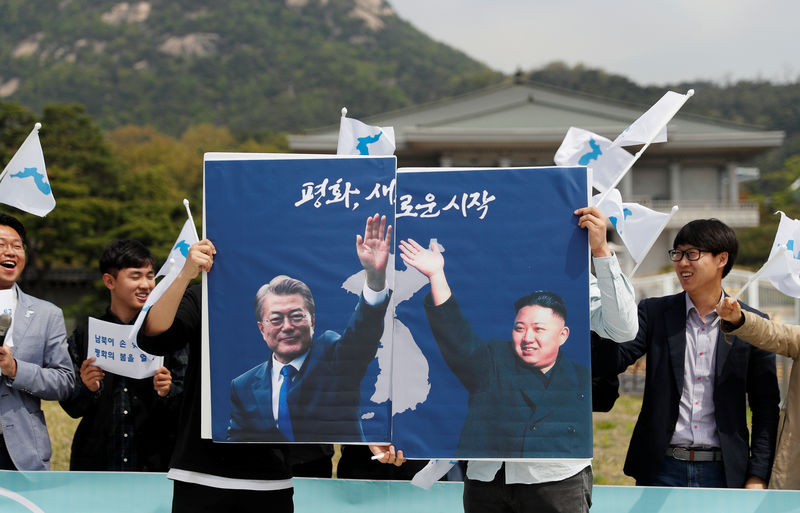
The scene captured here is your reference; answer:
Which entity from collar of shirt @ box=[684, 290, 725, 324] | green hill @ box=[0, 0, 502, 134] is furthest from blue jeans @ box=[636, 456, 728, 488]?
green hill @ box=[0, 0, 502, 134]

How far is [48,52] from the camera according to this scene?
74.6 meters

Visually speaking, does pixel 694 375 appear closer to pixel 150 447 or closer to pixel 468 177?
pixel 468 177

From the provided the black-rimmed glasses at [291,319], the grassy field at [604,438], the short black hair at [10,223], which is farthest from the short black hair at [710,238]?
the grassy field at [604,438]

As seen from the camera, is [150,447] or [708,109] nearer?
[150,447]

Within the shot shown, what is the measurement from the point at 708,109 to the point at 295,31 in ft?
132

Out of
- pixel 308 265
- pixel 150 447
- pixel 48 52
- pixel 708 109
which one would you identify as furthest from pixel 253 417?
pixel 48 52

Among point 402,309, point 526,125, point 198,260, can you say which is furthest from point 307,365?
point 526,125

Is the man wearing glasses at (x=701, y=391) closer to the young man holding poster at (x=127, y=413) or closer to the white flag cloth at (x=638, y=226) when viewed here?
the white flag cloth at (x=638, y=226)

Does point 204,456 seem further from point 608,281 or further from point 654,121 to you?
point 654,121

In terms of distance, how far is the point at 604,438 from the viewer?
859 cm

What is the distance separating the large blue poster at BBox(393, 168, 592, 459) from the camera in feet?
8.25

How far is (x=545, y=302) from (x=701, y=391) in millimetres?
987

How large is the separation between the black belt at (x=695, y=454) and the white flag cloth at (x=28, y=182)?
2.72m

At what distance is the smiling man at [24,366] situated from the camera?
329cm
